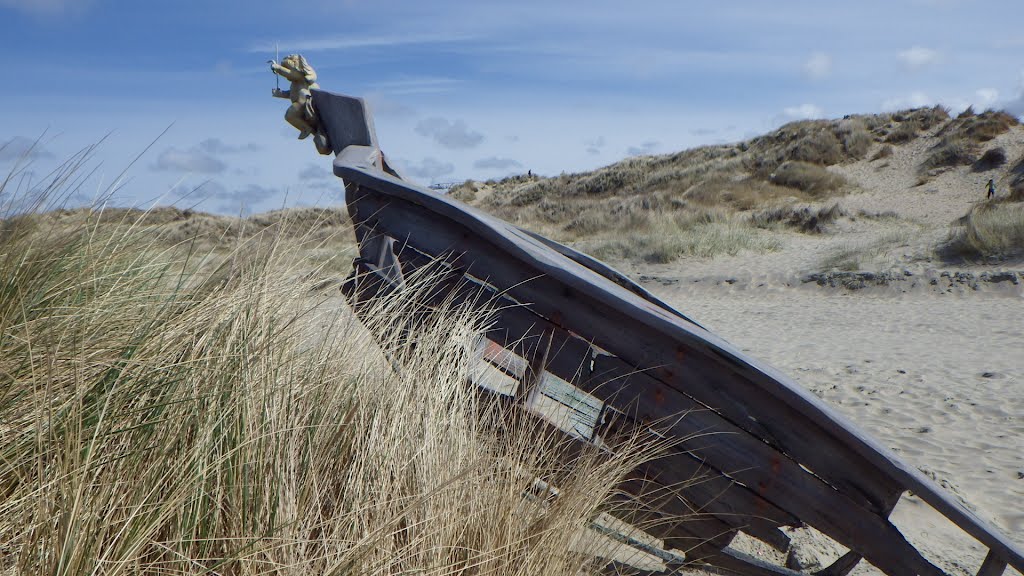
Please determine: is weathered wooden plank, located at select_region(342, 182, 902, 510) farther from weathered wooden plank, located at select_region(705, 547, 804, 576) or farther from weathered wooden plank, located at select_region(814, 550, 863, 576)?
weathered wooden plank, located at select_region(705, 547, 804, 576)

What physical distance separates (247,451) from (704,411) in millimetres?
1587

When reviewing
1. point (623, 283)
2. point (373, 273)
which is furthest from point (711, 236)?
point (373, 273)

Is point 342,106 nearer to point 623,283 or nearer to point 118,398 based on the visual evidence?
point 623,283

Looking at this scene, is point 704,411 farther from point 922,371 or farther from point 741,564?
point 922,371

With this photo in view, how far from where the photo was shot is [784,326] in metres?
10.9

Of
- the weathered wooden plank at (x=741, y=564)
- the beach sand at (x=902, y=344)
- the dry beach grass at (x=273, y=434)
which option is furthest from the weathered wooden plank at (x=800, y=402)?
the beach sand at (x=902, y=344)

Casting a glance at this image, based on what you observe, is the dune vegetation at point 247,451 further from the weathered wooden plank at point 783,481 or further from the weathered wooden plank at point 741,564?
the weathered wooden plank at point 741,564

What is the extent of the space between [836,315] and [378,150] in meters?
9.83

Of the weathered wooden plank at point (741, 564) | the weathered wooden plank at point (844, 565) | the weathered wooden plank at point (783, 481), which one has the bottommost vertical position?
the weathered wooden plank at point (741, 564)

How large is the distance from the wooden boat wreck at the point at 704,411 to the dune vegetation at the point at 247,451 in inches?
7.4

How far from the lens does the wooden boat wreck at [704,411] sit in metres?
2.51

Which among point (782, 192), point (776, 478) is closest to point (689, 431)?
point (776, 478)

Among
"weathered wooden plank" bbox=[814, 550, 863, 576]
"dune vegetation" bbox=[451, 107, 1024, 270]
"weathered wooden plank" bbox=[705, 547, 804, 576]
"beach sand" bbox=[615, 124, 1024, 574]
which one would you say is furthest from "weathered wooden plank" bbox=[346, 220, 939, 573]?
"dune vegetation" bbox=[451, 107, 1024, 270]

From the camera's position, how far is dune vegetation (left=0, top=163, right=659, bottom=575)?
1626 millimetres
